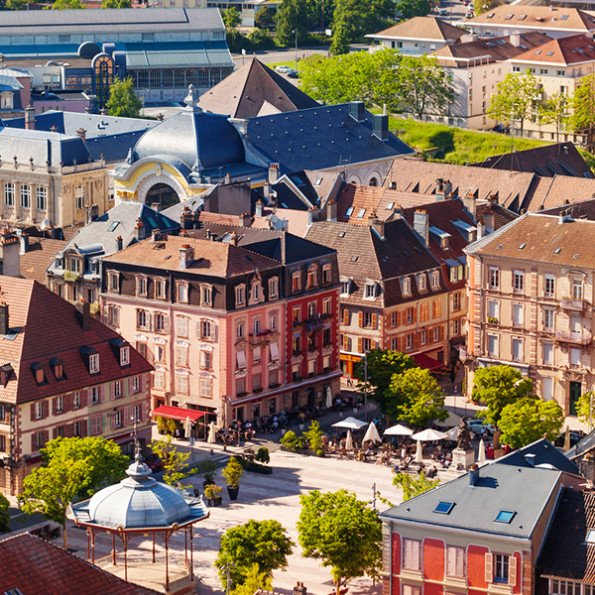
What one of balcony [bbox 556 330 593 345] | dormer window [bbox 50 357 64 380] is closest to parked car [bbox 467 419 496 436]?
balcony [bbox 556 330 593 345]

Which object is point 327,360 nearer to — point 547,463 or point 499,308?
point 499,308

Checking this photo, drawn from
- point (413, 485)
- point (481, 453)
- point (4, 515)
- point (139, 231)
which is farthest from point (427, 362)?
point (4, 515)

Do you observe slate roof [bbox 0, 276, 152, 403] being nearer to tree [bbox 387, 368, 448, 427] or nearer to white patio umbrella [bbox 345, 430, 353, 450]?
white patio umbrella [bbox 345, 430, 353, 450]

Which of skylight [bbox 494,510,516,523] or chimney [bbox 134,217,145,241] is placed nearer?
skylight [bbox 494,510,516,523]

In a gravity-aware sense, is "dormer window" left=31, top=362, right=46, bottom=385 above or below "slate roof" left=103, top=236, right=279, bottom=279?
below

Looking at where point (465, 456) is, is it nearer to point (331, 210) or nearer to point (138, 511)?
point (138, 511)

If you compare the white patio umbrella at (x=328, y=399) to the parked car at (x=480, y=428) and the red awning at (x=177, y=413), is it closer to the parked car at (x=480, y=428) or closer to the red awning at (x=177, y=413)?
the red awning at (x=177, y=413)
